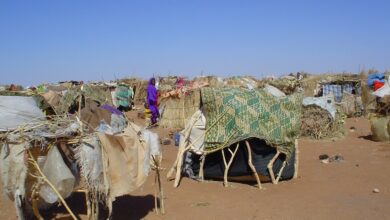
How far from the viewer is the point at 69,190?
16.8ft

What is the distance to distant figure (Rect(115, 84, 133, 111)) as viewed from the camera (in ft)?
80.2

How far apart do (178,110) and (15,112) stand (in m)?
11.0

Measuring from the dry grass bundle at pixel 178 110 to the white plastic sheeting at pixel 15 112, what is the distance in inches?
401

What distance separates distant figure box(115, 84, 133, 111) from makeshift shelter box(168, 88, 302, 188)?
16567mm

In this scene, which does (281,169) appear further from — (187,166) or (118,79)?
(118,79)

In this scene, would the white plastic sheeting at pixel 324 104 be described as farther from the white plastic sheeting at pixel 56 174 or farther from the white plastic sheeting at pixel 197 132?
the white plastic sheeting at pixel 56 174

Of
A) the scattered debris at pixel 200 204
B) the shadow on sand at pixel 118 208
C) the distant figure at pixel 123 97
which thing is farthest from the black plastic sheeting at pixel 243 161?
the distant figure at pixel 123 97

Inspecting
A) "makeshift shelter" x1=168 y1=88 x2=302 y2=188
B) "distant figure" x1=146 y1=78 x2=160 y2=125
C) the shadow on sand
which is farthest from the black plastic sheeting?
"distant figure" x1=146 y1=78 x2=160 y2=125

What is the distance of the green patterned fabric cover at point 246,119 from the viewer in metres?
7.93

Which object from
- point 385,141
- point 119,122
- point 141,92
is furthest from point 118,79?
point 119,122

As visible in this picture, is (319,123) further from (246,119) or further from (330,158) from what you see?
(246,119)

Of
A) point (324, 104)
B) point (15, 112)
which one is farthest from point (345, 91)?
point (15, 112)

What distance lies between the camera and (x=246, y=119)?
26.2ft

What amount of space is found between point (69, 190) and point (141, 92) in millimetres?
22594
